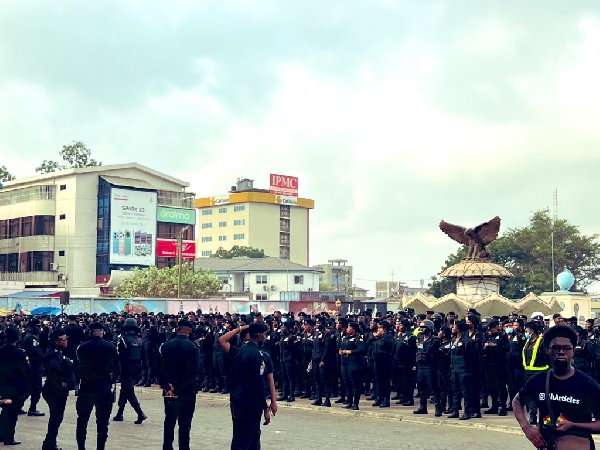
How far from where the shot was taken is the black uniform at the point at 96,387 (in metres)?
11.5

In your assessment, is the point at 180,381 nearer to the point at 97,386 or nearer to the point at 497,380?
the point at 97,386

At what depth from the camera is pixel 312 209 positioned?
162m

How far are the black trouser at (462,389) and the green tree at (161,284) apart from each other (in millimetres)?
54806

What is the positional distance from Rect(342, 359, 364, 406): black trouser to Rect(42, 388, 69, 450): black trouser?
7290 mm

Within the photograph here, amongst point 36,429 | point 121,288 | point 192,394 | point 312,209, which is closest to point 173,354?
point 192,394

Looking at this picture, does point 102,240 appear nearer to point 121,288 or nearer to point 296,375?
point 121,288

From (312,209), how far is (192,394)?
151149 millimetres

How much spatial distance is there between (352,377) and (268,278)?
90696mm

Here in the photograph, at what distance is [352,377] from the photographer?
1809cm

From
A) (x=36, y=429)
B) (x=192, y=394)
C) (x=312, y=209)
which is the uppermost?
(x=312, y=209)

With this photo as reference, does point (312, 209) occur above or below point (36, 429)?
above

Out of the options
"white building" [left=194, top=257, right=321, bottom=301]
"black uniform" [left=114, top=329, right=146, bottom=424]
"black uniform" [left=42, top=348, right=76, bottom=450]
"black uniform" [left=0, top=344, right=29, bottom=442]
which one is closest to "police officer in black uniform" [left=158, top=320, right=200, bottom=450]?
"black uniform" [left=42, top=348, right=76, bottom=450]

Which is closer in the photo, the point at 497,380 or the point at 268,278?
the point at 497,380

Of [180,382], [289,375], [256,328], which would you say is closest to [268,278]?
[289,375]
